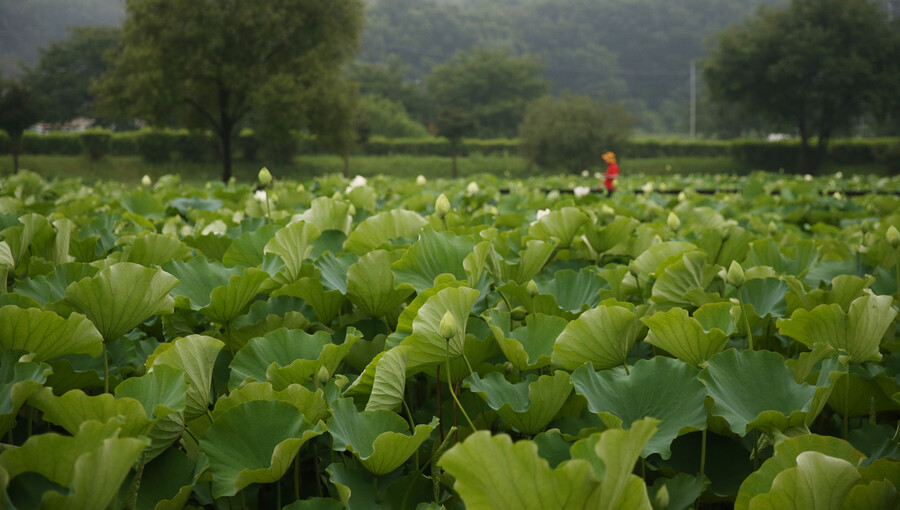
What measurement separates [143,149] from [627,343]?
85.3 feet

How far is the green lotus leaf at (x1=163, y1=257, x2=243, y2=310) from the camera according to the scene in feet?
3.19

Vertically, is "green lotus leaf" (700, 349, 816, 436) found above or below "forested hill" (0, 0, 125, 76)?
below

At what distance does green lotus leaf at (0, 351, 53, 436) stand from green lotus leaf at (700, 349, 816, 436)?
675mm

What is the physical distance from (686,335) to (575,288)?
34 cm

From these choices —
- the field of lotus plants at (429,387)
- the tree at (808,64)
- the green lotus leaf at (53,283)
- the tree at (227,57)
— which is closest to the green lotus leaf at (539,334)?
the field of lotus plants at (429,387)

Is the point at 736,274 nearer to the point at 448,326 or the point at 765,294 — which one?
the point at 765,294

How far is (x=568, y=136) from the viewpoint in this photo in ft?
80.6

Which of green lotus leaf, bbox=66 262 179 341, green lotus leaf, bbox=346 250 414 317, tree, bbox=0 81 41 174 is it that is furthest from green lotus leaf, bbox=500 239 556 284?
tree, bbox=0 81 41 174

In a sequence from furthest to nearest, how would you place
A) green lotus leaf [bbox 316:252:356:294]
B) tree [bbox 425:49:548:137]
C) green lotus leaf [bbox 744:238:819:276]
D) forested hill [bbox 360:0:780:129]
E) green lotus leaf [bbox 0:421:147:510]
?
forested hill [bbox 360:0:780:129] → tree [bbox 425:49:548:137] → green lotus leaf [bbox 744:238:819:276] → green lotus leaf [bbox 316:252:356:294] → green lotus leaf [bbox 0:421:147:510]

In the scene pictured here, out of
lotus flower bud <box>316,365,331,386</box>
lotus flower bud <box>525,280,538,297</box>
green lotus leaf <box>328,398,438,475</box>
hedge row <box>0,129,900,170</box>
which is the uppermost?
hedge row <box>0,129,900,170</box>

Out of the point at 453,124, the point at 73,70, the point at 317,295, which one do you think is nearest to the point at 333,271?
the point at 317,295

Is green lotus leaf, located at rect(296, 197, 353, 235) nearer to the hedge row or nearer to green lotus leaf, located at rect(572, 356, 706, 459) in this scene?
green lotus leaf, located at rect(572, 356, 706, 459)

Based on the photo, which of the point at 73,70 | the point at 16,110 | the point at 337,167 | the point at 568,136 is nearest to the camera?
the point at 16,110

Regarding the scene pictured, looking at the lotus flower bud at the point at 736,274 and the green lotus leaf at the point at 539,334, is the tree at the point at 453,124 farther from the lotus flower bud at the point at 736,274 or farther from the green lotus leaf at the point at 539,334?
the green lotus leaf at the point at 539,334
